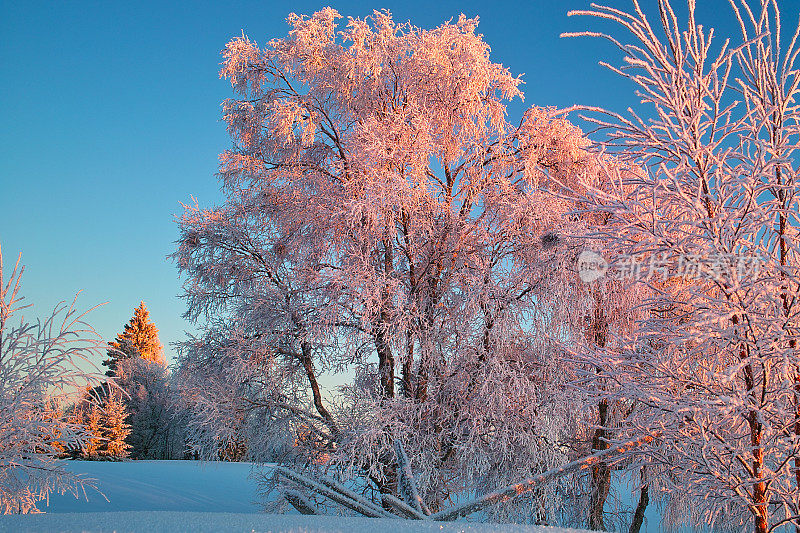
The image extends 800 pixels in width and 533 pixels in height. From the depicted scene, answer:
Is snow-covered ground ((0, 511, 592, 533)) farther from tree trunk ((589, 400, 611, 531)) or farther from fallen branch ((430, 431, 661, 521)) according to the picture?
tree trunk ((589, 400, 611, 531))

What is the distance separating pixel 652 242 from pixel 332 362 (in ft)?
20.4

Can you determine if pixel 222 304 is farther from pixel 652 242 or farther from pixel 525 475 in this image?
pixel 652 242

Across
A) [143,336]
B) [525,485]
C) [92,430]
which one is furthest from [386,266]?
[143,336]

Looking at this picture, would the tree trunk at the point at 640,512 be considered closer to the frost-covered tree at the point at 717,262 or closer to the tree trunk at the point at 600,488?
the tree trunk at the point at 600,488

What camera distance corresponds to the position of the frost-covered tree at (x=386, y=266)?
800 centimetres

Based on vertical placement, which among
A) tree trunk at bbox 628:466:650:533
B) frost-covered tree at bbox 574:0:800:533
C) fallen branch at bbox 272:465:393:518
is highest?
frost-covered tree at bbox 574:0:800:533

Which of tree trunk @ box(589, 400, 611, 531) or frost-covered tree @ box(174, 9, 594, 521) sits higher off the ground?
frost-covered tree @ box(174, 9, 594, 521)

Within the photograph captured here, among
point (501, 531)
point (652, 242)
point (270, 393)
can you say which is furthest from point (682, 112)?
point (270, 393)

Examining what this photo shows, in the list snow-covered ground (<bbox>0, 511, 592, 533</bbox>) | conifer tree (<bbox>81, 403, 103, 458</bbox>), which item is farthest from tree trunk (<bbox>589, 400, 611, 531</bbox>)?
conifer tree (<bbox>81, 403, 103, 458</bbox>)

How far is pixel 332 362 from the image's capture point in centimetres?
833

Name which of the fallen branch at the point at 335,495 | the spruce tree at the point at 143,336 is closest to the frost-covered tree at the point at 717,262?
the fallen branch at the point at 335,495

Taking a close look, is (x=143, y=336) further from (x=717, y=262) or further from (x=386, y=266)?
(x=717, y=262)

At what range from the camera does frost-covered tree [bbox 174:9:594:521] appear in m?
8.00

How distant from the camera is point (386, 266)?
9062mm
